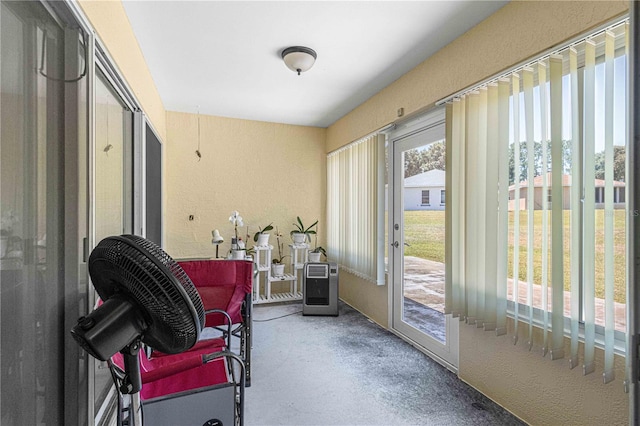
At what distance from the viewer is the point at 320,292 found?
385 cm

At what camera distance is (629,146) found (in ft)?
2.22

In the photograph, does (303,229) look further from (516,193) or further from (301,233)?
(516,193)

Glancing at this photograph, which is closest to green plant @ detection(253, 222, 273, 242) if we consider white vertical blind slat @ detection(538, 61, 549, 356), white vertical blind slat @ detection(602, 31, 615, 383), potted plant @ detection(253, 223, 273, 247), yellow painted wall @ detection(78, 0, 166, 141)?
potted plant @ detection(253, 223, 273, 247)

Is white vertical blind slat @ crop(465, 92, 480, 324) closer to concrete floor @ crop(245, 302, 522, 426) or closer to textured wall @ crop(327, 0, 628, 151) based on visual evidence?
textured wall @ crop(327, 0, 628, 151)

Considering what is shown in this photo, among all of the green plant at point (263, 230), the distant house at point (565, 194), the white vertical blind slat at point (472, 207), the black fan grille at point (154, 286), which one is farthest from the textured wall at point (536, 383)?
the green plant at point (263, 230)

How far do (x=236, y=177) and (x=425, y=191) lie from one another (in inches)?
100

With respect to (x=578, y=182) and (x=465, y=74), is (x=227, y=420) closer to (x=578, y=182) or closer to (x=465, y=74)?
(x=578, y=182)

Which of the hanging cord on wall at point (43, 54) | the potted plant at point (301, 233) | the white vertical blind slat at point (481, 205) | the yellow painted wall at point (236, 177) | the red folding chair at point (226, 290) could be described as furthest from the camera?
the potted plant at point (301, 233)

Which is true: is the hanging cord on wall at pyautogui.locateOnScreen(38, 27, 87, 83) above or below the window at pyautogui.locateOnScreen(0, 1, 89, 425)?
above

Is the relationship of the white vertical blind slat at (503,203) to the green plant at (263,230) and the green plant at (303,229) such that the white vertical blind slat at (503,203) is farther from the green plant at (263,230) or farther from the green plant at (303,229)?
the green plant at (263,230)

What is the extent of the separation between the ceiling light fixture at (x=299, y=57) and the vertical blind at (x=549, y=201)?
1142 millimetres

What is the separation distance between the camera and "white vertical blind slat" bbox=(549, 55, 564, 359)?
1.69 m

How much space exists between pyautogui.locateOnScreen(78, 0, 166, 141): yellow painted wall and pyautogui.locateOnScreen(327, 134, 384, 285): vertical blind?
7.27ft

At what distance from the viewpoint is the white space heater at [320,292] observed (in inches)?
149
